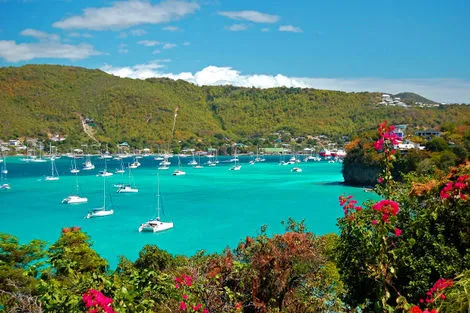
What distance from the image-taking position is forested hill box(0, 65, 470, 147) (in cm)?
15525

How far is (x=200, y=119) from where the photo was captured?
18312 cm

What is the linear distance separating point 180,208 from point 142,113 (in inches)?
4769

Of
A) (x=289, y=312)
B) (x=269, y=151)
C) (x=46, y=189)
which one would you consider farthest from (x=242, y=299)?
(x=269, y=151)

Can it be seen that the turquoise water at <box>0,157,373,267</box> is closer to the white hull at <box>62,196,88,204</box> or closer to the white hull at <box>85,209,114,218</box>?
the white hull at <box>85,209,114,218</box>

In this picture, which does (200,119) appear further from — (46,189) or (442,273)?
(442,273)

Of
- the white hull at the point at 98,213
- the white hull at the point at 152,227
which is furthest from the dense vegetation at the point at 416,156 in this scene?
the white hull at the point at 98,213

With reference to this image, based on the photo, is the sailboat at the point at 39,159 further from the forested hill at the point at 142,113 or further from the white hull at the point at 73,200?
the white hull at the point at 73,200

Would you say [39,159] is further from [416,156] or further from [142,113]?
[416,156]

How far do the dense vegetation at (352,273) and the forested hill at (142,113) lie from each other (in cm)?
13575

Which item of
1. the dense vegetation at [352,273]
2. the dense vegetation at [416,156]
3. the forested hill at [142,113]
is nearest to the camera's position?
the dense vegetation at [352,273]

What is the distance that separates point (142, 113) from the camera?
169 metres

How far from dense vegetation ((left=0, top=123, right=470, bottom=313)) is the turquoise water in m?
23.0

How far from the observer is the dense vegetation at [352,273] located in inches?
211

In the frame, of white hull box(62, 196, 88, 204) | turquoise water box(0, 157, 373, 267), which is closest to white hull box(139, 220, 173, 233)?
turquoise water box(0, 157, 373, 267)
